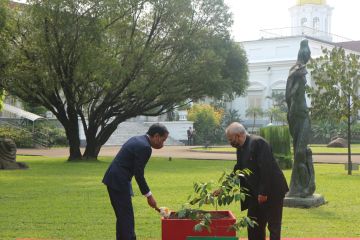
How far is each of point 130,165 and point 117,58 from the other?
20034 mm

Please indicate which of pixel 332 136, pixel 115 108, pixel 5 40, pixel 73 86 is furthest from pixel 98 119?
pixel 332 136

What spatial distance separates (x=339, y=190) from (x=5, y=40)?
43.9 feet

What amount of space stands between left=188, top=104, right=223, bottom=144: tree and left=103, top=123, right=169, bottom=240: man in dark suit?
44.0 m

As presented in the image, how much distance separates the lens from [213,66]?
1099 inches

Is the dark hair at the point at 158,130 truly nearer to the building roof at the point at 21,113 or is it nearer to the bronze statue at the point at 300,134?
the bronze statue at the point at 300,134

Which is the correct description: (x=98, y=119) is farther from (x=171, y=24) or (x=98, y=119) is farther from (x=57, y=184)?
(x=57, y=184)

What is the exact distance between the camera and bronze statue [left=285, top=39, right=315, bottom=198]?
12.0 meters

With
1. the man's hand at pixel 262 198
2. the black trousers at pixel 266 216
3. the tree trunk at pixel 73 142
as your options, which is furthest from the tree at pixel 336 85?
the man's hand at pixel 262 198

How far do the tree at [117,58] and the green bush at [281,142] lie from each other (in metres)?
5.97

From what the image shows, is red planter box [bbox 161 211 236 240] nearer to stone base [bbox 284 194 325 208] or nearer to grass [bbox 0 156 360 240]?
grass [bbox 0 156 360 240]

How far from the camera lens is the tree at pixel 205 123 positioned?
51719 mm

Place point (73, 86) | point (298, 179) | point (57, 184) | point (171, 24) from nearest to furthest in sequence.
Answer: point (298, 179) < point (57, 184) < point (73, 86) < point (171, 24)

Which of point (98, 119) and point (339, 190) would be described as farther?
point (98, 119)

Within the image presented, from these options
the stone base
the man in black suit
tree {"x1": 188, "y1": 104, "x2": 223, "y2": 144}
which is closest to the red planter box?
the man in black suit
